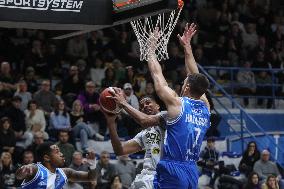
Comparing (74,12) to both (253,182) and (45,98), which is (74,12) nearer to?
(45,98)

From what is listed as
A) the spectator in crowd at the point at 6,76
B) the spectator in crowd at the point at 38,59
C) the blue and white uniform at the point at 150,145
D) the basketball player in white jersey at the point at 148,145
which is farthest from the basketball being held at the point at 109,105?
the spectator in crowd at the point at 38,59

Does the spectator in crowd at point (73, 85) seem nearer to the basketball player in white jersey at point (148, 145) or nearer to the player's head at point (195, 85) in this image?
the basketball player in white jersey at point (148, 145)

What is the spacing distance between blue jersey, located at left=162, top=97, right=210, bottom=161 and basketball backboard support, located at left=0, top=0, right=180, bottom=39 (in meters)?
2.08

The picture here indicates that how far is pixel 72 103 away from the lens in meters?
17.0

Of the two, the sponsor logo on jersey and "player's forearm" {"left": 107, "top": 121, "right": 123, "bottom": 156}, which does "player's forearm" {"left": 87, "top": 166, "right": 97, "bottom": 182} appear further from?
the sponsor logo on jersey

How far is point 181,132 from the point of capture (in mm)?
8305

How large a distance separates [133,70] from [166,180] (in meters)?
10.2

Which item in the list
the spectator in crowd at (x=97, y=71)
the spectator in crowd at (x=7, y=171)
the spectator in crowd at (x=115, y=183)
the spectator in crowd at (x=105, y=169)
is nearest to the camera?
the spectator in crowd at (x=7, y=171)

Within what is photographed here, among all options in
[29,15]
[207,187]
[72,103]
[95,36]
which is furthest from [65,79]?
[29,15]

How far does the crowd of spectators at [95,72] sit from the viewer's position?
50.9 ft

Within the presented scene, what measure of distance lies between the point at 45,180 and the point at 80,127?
744 cm

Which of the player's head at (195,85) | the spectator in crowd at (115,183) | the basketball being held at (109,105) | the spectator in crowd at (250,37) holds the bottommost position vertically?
the spectator in crowd at (115,183)

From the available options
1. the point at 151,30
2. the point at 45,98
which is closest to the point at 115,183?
the point at 45,98

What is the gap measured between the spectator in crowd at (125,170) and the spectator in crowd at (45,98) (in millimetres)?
1984
